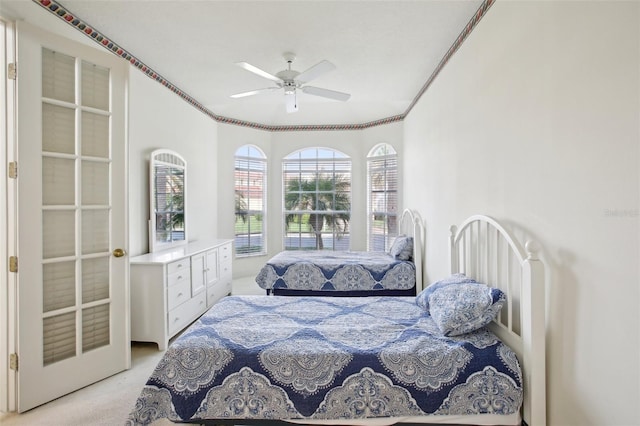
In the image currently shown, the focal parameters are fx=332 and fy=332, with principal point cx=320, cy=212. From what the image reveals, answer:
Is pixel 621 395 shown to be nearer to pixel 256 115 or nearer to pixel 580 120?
pixel 580 120

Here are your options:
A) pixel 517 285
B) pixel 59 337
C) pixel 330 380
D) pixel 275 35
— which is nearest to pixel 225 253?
pixel 59 337

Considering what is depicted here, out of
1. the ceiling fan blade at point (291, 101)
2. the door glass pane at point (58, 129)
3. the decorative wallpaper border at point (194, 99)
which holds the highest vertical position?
the decorative wallpaper border at point (194, 99)

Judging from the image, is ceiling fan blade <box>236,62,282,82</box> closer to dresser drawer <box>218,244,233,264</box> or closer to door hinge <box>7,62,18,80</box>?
door hinge <box>7,62,18,80</box>

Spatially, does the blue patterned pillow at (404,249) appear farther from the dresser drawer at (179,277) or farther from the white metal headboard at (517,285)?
the dresser drawer at (179,277)

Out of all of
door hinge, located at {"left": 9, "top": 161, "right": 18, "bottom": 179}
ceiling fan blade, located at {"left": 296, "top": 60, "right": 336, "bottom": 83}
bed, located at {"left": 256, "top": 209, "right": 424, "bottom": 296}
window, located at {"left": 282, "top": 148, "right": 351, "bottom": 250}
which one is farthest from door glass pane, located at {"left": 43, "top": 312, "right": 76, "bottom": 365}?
window, located at {"left": 282, "top": 148, "right": 351, "bottom": 250}

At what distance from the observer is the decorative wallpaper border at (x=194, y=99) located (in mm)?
2383

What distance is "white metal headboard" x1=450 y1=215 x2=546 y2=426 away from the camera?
5.08ft

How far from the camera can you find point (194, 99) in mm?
4449

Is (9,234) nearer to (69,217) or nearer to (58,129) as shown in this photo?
(69,217)

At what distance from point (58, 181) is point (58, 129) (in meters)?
0.35

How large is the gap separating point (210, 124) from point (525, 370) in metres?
4.89

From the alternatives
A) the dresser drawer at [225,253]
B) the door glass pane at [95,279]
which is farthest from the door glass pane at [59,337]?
the dresser drawer at [225,253]

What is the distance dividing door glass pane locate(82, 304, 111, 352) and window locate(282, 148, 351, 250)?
3.67m

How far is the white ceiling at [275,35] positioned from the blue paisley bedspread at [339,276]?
211 centimetres
